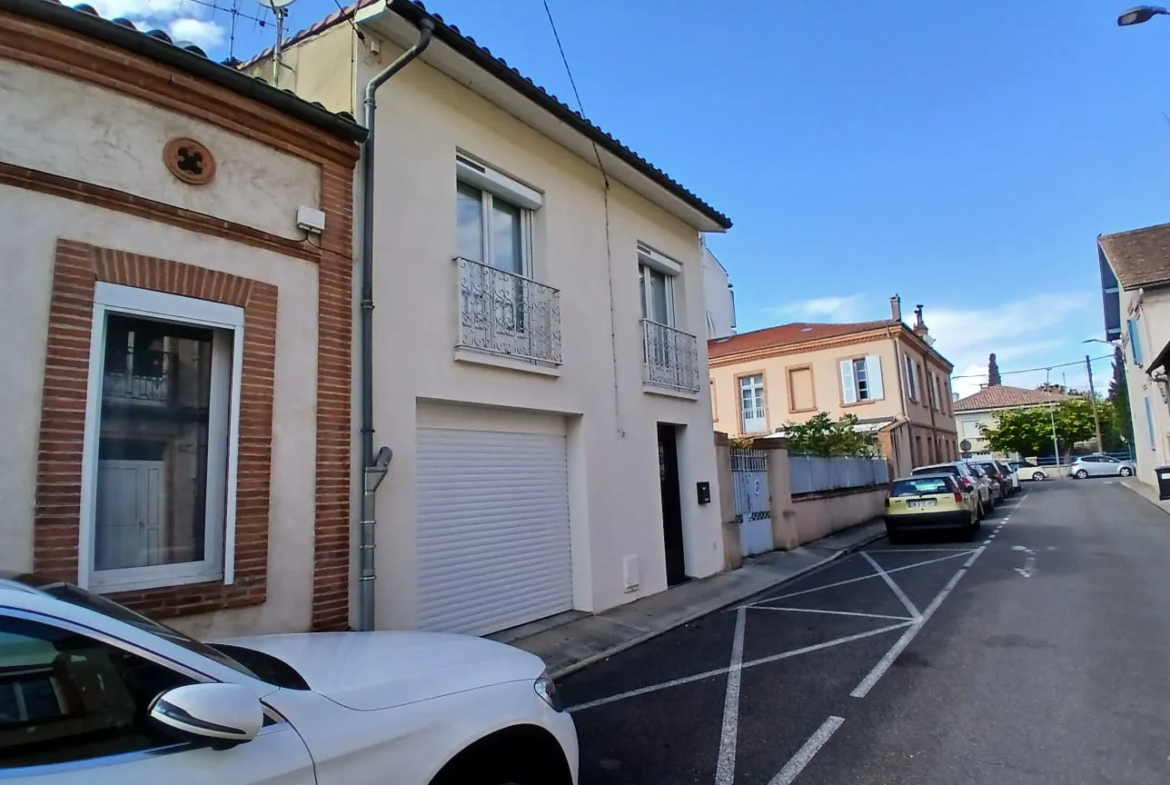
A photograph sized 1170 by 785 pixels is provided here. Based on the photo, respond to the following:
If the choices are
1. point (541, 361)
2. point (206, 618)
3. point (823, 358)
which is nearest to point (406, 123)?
point (541, 361)

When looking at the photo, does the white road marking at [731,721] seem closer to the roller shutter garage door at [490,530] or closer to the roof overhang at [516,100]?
the roller shutter garage door at [490,530]

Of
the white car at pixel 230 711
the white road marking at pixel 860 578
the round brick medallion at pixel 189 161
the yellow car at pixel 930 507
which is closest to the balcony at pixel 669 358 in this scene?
the white road marking at pixel 860 578

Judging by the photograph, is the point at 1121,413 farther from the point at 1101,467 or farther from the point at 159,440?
the point at 159,440

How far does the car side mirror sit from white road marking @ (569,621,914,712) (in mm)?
3772

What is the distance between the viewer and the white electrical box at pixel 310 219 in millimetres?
5336

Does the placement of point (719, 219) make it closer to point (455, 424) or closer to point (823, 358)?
point (455, 424)

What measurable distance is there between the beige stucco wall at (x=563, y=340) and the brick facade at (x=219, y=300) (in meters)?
0.46

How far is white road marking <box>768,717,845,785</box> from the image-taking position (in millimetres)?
3762

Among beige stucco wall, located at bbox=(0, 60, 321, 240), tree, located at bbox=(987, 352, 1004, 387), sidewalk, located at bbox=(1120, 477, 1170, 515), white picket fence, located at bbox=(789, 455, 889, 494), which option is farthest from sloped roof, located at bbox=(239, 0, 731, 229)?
tree, located at bbox=(987, 352, 1004, 387)

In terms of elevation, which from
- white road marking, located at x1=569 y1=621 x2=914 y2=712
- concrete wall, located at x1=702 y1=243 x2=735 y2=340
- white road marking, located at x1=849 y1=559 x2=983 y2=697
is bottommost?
white road marking, located at x1=569 y1=621 x2=914 y2=712

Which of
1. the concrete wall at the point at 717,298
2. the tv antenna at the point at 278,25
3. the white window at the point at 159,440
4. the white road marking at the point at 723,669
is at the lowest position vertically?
the white road marking at the point at 723,669

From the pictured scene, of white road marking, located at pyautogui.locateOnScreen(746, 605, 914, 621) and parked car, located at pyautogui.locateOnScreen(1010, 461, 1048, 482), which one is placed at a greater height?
parked car, located at pyautogui.locateOnScreen(1010, 461, 1048, 482)

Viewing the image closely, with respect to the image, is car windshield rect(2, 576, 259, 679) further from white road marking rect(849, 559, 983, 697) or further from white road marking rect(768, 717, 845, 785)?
white road marking rect(849, 559, 983, 697)

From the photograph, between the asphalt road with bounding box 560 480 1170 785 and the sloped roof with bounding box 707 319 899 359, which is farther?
the sloped roof with bounding box 707 319 899 359
